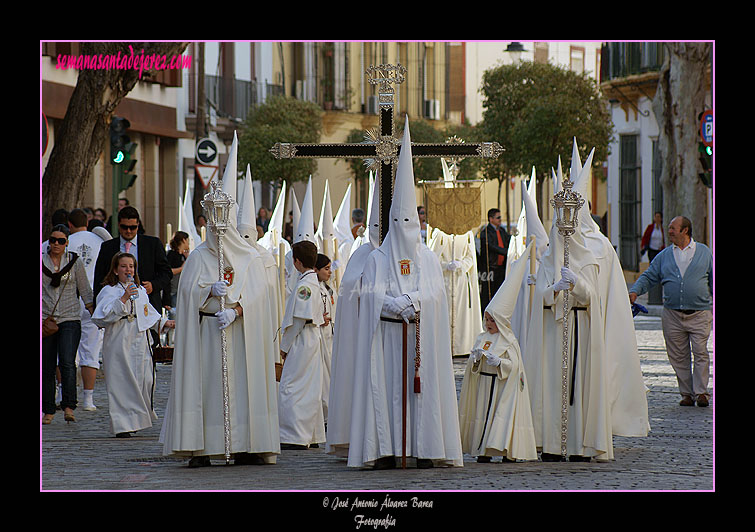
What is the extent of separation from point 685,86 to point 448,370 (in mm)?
15569

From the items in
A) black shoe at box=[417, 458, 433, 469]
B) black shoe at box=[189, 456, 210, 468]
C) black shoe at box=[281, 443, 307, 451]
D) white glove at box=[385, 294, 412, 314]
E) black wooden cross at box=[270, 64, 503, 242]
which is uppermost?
black wooden cross at box=[270, 64, 503, 242]

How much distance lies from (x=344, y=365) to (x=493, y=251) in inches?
472

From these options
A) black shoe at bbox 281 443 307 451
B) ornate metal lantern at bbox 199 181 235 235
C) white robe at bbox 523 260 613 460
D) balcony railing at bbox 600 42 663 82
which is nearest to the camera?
ornate metal lantern at bbox 199 181 235 235

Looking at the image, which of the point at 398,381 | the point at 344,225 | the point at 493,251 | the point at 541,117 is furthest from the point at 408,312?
the point at 541,117

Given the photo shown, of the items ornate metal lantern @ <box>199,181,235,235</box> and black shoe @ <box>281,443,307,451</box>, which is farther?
black shoe @ <box>281,443,307,451</box>

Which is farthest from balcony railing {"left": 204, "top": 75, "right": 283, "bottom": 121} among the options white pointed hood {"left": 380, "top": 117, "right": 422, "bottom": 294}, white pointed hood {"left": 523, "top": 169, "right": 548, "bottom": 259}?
white pointed hood {"left": 380, "top": 117, "right": 422, "bottom": 294}

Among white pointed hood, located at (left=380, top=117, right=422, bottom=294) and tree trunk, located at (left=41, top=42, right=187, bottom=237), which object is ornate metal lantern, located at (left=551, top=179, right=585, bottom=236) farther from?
tree trunk, located at (left=41, top=42, right=187, bottom=237)

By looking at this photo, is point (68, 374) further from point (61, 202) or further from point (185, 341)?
point (61, 202)

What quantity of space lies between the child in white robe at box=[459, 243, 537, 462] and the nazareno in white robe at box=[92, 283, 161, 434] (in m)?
3.23

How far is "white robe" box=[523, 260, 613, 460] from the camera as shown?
38.6ft

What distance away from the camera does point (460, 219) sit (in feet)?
63.3

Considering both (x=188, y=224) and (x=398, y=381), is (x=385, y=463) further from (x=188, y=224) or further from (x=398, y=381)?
(x=188, y=224)

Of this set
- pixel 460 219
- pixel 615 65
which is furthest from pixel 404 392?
pixel 615 65

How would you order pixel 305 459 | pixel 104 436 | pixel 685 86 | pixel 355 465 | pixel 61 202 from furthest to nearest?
pixel 685 86 → pixel 61 202 → pixel 104 436 → pixel 305 459 → pixel 355 465
